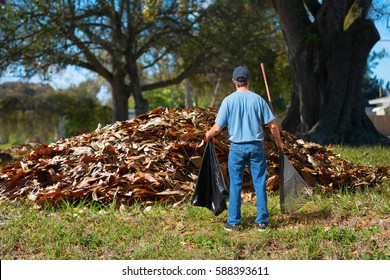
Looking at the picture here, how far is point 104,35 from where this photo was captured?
21.8 m

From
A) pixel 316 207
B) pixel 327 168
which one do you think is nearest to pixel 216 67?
pixel 327 168

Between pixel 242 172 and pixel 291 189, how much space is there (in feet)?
2.52

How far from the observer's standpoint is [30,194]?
696cm

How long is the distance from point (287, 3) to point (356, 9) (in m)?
2.09

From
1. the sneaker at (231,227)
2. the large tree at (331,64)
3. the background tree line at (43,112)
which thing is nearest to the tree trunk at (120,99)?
the background tree line at (43,112)

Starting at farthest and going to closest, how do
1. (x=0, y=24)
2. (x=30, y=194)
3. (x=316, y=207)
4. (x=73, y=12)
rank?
(x=73, y=12)
(x=0, y=24)
(x=30, y=194)
(x=316, y=207)

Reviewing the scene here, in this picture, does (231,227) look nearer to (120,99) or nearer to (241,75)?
(241,75)

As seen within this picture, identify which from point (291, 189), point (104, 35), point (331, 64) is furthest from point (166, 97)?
point (291, 189)

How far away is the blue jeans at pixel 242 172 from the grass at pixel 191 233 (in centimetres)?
19

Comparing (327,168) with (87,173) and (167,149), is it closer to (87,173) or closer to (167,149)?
(167,149)

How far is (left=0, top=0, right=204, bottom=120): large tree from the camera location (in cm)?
1847

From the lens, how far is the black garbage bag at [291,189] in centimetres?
567

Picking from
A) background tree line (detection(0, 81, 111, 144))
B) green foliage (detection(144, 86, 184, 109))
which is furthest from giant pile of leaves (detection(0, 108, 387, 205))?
green foliage (detection(144, 86, 184, 109))

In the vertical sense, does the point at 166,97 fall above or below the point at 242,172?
above
